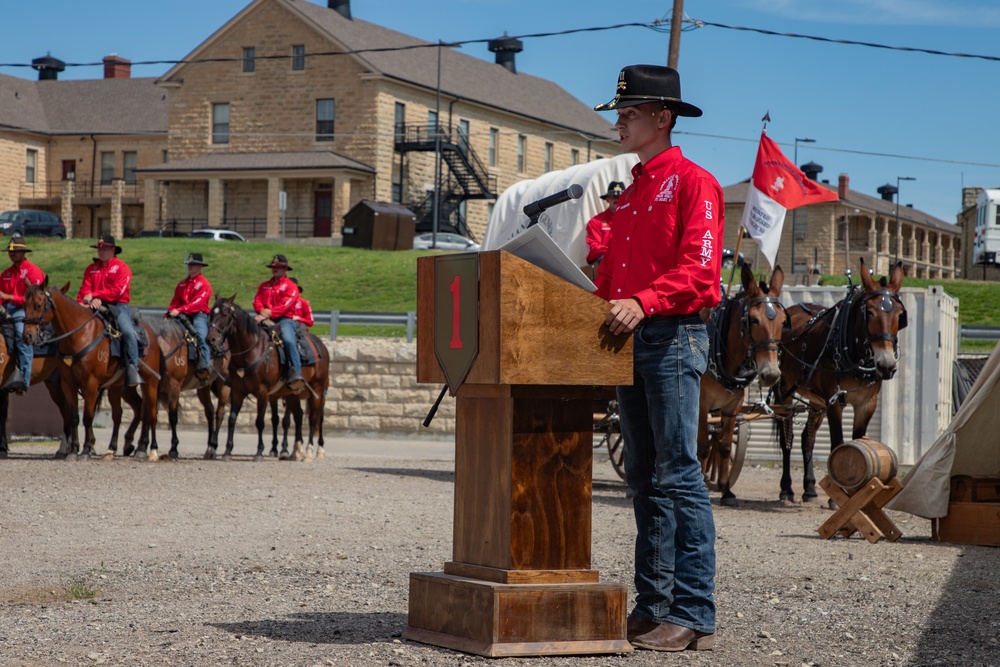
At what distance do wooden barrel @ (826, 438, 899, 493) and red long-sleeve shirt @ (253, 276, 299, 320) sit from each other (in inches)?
445

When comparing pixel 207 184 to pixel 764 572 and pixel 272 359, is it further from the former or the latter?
pixel 764 572

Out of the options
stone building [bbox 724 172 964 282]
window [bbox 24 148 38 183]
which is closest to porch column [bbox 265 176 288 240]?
window [bbox 24 148 38 183]

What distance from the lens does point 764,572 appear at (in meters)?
8.73

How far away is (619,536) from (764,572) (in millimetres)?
2192

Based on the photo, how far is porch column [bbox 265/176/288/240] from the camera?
205ft

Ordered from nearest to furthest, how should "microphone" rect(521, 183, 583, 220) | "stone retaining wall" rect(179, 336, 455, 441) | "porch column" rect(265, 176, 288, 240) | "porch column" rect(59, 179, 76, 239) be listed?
"microphone" rect(521, 183, 583, 220)
"stone retaining wall" rect(179, 336, 455, 441)
"porch column" rect(265, 176, 288, 240)
"porch column" rect(59, 179, 76, 239)

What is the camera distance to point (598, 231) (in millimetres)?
13641

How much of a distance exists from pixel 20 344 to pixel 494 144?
53077 mm

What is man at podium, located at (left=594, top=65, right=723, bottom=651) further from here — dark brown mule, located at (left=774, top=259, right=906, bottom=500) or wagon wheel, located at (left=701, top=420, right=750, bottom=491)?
wagon wheel, located at (left=701, top=420, right=750, bottom=491)

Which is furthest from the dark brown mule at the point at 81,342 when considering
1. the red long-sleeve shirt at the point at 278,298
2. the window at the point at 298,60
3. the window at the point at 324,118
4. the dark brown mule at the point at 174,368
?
the window at the point at 298,60

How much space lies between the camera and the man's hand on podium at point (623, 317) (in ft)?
18.1

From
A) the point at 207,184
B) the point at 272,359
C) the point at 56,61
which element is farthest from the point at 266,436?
the point at 56,61

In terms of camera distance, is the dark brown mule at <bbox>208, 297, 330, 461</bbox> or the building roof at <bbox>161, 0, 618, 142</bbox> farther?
the building roof at <bbox>161, 0, 618, 142</bbox>

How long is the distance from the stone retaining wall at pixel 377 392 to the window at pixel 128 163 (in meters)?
51.8
